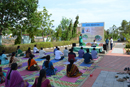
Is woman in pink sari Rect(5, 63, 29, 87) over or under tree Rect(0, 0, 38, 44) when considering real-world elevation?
under

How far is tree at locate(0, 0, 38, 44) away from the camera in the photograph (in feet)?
39.1

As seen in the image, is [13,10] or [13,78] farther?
[13,10]

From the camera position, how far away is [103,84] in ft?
14.8

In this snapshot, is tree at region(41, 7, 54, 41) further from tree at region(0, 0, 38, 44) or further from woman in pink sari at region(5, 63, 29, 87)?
woman in pink sari at region(5, 63, 29, 87)

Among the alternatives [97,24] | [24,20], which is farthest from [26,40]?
[97,24]

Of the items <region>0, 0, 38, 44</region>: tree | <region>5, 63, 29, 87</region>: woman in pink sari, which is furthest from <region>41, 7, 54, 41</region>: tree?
<region>5, 63, 29, 87</region>: woman in pink sari

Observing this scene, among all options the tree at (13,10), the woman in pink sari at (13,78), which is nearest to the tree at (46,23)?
the tree at (13,10)

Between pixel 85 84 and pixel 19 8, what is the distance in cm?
1140

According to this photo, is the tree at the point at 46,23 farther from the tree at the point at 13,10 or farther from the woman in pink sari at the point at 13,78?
the woman in pink sari at the point at 13,78

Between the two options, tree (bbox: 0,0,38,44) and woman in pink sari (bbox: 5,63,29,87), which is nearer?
woman in pink sari (bbox: 5,63,29,87)

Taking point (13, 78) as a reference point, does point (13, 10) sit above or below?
above

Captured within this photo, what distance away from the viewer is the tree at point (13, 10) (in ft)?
39.1

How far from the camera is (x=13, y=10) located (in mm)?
12125

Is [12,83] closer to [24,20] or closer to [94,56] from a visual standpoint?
[94,56]
